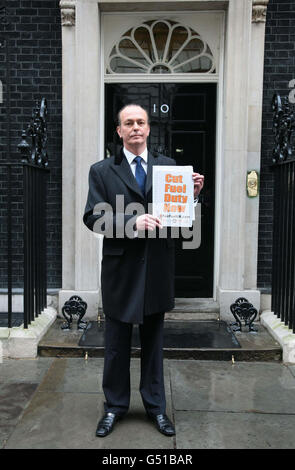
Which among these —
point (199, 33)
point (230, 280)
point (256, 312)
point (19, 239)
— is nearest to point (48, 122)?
point (19, 239)

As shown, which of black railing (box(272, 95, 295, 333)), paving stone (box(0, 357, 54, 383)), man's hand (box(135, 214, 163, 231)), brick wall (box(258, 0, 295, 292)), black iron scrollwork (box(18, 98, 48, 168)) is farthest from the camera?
brick wall (box(258, 0, 295, 292))

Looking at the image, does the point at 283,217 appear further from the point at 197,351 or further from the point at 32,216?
the point at 32,216

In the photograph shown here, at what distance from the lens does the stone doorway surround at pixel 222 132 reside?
18.1ft

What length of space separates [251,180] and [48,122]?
2587 millimetres

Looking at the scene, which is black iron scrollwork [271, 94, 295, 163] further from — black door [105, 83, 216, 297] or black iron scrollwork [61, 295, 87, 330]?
black iron scrollwork [61, 295, 87, 330]

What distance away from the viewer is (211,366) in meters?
4.57

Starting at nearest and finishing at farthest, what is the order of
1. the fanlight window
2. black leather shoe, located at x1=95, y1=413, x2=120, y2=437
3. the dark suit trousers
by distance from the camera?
black leather shoe, located at x1=95, y1=413, x2=120, y2=437 < the dark suit trousers < the fanlight window

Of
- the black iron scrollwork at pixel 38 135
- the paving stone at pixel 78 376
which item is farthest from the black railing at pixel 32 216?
the paving stone at pixel 78 376

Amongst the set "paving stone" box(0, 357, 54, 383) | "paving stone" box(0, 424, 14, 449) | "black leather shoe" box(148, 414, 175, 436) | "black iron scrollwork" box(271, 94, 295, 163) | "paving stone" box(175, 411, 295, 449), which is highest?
"black iron scrollwork" box(271, 94, 295, 163)

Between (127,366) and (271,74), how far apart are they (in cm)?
408

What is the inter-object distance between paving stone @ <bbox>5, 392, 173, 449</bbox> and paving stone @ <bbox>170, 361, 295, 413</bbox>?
361 millimetres

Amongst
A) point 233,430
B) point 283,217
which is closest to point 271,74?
point 283,217

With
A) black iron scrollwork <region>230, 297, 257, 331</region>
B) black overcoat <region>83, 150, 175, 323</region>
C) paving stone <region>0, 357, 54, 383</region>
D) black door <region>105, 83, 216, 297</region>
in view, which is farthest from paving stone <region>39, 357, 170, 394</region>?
black door <region>105, 83, 216, 297</region>

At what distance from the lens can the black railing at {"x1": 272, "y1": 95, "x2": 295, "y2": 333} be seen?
488cm
